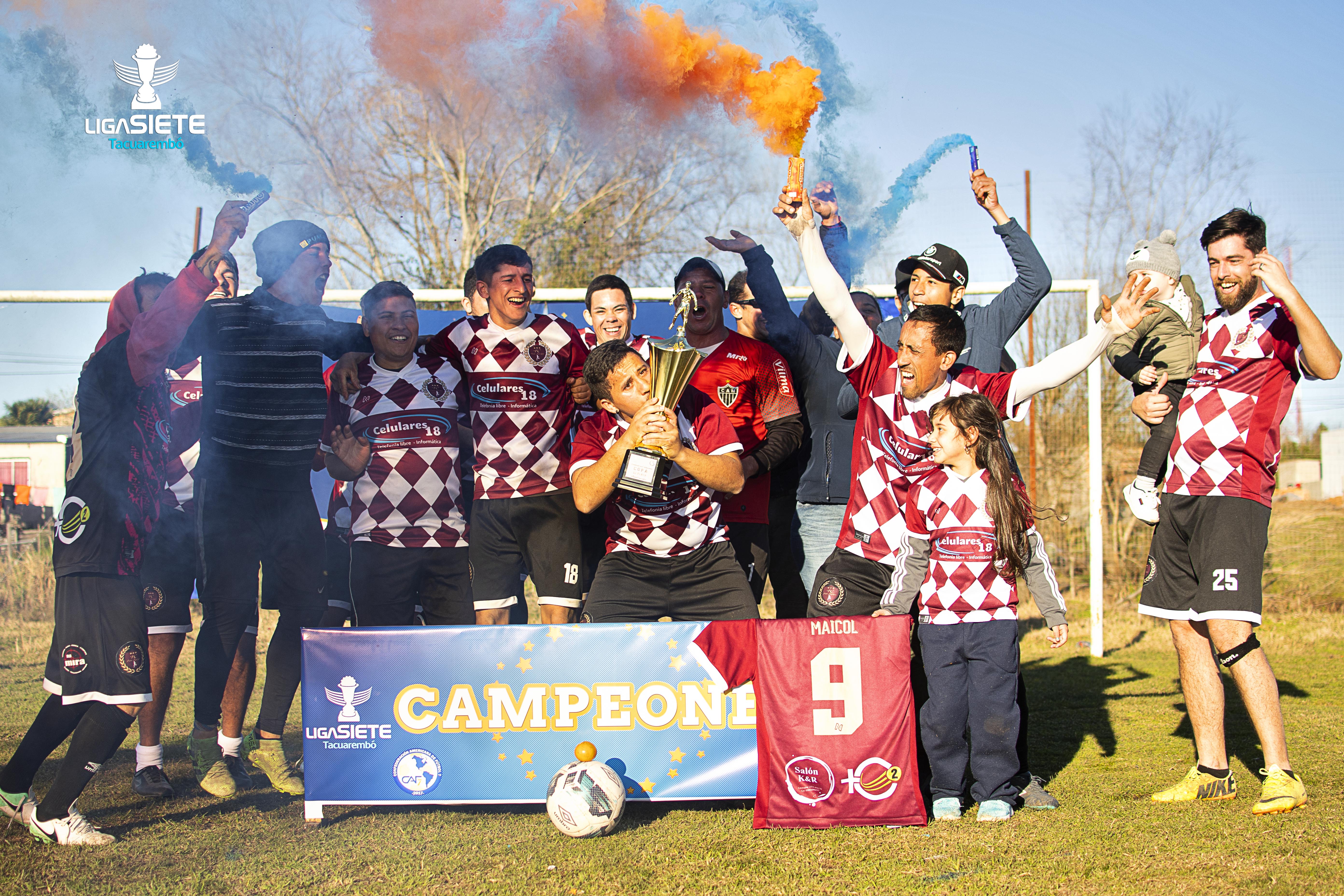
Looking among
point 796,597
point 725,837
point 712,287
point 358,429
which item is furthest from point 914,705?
point 358,429

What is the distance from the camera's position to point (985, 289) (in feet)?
25.7

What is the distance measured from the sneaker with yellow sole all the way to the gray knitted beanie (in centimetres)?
206

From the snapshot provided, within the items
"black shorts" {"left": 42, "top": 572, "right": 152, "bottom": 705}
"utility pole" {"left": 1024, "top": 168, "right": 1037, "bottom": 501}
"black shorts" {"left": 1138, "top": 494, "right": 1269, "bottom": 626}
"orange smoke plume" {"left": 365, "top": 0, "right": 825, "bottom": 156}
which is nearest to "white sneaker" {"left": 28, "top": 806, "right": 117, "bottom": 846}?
"black shorts" {"left": 42, "top": 572, "right": 152, "bottom": 705}

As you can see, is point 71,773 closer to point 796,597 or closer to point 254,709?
point 254,709

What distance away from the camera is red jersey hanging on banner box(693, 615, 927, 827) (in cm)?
366

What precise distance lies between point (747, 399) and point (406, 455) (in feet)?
5.42

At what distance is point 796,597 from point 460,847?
2208mm

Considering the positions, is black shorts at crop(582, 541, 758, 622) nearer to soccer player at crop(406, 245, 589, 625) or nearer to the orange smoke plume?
soccer player at crop(406, 245, 589, 625)

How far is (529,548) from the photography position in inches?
184

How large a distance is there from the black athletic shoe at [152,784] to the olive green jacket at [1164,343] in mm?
4602

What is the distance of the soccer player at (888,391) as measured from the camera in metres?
4.00

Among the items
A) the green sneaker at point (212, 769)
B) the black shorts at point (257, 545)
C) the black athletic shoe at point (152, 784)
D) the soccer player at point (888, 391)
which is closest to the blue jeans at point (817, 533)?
the soccer player at point (888, 391)

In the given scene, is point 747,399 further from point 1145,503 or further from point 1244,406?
point 1244,406

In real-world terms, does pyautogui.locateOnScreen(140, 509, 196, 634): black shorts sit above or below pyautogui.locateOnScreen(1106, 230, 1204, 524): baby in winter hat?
below
